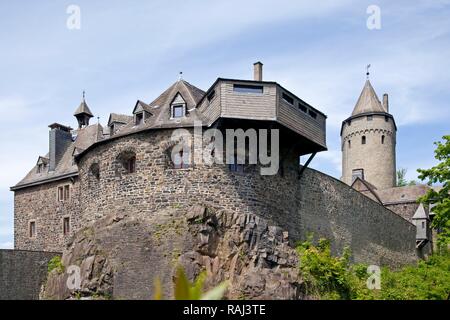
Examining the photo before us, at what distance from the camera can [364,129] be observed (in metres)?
60.4

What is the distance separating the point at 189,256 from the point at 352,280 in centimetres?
678

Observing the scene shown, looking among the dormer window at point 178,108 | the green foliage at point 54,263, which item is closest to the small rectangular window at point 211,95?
the dormer window at point 178,108

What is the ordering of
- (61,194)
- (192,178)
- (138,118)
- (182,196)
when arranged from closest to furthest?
(182,196) < (192,178) < (138,118) < (61,194)

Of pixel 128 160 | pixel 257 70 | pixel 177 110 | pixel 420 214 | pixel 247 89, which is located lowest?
pixel 420 214

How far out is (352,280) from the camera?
27750 mm

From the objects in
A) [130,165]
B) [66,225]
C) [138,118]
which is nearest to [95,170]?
[130,165]

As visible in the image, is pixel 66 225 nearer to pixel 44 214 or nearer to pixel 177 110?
pixel 44 214

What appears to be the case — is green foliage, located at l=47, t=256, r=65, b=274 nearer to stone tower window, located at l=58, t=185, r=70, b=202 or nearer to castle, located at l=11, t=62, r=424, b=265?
castle, located at l=11, t=62, r=424, b=265

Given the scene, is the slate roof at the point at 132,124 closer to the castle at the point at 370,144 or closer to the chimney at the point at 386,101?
the castle at the point at 370,144

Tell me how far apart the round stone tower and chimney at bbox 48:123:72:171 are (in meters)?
27.5

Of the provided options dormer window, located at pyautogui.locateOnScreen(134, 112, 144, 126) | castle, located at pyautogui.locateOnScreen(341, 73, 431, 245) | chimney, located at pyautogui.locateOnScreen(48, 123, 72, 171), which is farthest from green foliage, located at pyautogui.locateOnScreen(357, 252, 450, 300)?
castle, located at pyautogui.locateOnScreen(341, 73, 431, 245)
